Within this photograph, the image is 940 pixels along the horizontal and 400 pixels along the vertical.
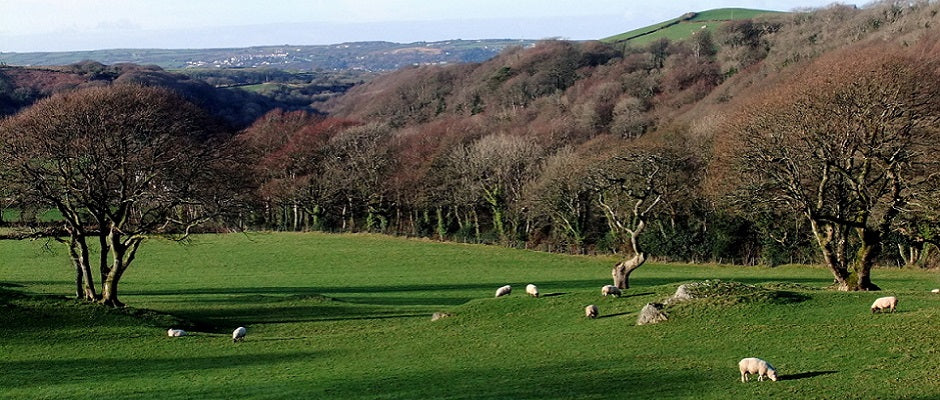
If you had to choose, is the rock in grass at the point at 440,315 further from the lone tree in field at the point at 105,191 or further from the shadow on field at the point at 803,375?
the shadow on field at the point at 803,375

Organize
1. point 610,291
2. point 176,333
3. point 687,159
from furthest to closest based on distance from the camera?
point 687,159 < point 610,291 < point 176,333

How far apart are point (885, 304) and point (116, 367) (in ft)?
85.6

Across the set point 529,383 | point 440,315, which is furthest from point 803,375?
point 440,315

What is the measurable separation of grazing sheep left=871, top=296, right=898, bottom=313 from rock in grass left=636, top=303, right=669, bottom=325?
268 inches

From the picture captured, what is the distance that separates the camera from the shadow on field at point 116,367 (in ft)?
87.6

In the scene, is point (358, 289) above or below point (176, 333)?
below

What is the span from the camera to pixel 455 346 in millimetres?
29891

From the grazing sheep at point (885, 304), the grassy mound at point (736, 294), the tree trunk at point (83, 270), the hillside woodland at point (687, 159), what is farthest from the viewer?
the hillside woodland at point (687, 159)

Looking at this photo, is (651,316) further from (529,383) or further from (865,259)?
(865,259)

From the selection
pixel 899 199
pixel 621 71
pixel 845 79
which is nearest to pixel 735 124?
pixel 845 79

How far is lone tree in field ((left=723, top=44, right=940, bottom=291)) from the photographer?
1399 inches

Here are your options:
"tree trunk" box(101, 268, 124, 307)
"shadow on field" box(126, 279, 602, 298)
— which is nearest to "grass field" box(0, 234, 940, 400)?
"shadow on field" box(126, 279, 602, 298)

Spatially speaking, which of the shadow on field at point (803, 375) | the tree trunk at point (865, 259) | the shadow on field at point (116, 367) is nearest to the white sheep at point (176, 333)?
the shadow on field at point (116, 367)

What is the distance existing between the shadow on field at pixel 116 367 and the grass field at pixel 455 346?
0.11 m
